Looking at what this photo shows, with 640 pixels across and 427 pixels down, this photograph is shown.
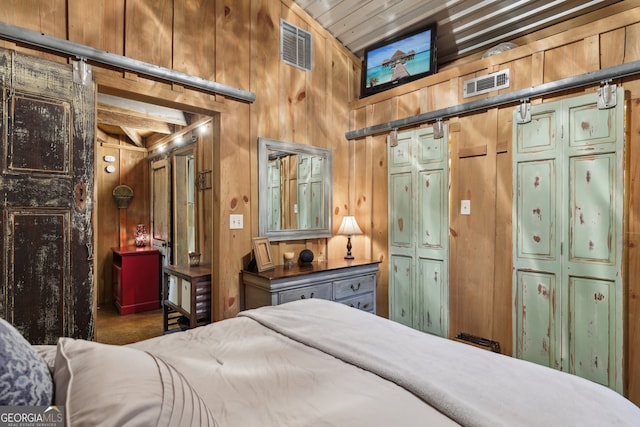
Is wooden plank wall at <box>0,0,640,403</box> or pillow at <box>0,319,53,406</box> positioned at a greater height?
wooden plank wall at <box>0,0,640,403</box>

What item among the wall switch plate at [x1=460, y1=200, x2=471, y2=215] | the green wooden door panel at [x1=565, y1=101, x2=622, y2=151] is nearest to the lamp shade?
the wall switch plate at [x1=460, y1=200, x2=471, y2=215]

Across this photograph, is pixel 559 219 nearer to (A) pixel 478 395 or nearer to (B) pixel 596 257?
(B) pixel 596 257

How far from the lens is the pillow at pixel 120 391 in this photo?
28.2 inches

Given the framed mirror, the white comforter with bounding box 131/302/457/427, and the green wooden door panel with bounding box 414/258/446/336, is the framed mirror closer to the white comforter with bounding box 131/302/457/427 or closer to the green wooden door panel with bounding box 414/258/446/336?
the green wooden door panel with bounding box 414/258/446/336

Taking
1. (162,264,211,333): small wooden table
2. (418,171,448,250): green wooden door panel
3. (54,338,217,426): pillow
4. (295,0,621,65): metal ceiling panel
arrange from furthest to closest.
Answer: (418,171,448,250): green wooden door panel → (162,264,211,333): small wooden table → (295,0,621,65): metal ceiling panel → (54,338,217,426): pillow

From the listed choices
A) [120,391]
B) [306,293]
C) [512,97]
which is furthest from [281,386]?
[512,97]

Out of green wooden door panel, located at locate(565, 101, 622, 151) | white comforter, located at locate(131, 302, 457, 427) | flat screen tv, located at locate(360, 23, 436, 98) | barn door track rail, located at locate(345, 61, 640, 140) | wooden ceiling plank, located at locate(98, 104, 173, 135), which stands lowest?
white comforter, located at locate(131, 302, 457, 427)

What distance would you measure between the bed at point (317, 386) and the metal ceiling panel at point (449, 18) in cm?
270

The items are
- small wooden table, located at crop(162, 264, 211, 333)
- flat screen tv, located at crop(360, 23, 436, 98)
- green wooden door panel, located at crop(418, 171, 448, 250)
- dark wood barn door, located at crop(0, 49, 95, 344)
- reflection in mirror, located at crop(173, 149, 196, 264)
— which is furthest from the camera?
reflection in mirror, located at crop(173, 149, 196, 264)

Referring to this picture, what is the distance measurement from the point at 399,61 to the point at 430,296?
7.49 feet

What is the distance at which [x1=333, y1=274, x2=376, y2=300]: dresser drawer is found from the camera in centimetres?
308

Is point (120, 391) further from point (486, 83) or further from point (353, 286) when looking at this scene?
point (486, 83)

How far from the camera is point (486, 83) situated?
2.80m

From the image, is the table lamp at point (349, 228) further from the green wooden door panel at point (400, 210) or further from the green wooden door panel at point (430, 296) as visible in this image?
the green wooden door panel at point (430, 296)
